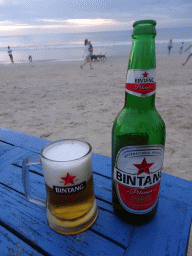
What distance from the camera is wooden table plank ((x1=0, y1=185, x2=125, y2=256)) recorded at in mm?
848

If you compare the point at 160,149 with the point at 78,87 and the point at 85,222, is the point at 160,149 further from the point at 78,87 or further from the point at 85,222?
the point at 78,87

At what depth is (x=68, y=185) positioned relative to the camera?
0.82 meters

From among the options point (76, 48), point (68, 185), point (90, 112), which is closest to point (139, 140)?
point (68, 185)

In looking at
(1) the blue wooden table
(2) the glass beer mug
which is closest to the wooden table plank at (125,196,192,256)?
(1) the blue wooden table

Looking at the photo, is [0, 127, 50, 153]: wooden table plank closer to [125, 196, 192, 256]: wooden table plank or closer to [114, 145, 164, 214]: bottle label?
[114, 145, 164, 214]: bottle label

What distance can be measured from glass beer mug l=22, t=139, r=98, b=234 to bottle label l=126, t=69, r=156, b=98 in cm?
34

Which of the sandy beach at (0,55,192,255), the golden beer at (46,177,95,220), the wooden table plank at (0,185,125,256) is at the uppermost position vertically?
the golden beer at (46,177,95,220)

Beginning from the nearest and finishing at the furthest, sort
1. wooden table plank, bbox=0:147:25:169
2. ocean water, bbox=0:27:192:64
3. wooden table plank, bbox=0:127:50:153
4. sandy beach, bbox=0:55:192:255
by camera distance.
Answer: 1. wooden table plank, bbox=0:147:25:169
2. wooden table plank, bbox=0:127:50:153
3. sandy beach, bbox=0:55:192:255
4. ocean water, bbox=0:27:192:64

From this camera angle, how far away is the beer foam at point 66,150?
0.89m

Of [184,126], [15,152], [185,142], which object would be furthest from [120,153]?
[184,126]

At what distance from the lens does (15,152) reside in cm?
157

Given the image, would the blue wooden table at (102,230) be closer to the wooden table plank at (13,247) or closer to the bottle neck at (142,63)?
the wooden table plank at (13,247)

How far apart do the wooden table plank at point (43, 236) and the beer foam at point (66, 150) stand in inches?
13.9

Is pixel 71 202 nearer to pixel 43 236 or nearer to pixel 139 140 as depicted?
pixel 43 236
